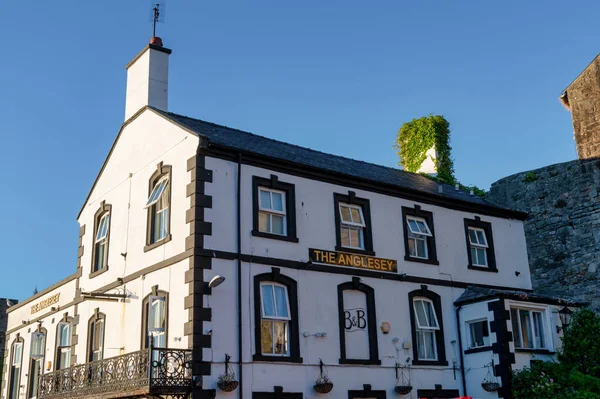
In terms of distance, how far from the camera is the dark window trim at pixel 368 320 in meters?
18.1

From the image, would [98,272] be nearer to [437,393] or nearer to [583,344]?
[437,393]

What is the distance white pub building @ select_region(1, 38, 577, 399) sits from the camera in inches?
640

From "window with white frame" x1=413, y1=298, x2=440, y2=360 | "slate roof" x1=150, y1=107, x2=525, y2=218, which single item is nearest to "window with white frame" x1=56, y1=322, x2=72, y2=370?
"slate roof" x1=150, y1=107, x2=525, y2=218

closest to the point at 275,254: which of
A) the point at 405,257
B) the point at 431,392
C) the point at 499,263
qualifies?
the point at 405,257

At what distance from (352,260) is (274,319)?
3102mm

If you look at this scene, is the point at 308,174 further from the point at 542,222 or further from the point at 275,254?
the point at 542,222

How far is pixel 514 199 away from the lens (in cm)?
2906

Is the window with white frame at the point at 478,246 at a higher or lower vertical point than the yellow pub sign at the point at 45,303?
higher

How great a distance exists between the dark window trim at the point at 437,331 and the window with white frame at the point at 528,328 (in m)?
1.94

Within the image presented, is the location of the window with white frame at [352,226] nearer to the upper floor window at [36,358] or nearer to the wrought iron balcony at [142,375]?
the wrought iron balcony at [142,375]

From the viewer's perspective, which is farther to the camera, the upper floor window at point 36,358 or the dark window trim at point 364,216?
the upper floor window at point 36,358

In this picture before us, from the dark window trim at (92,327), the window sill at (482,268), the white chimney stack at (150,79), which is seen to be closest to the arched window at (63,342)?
the dark window trim at (92,327)

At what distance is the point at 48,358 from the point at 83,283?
3.17 meters

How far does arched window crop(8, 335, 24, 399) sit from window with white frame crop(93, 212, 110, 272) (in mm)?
6317
